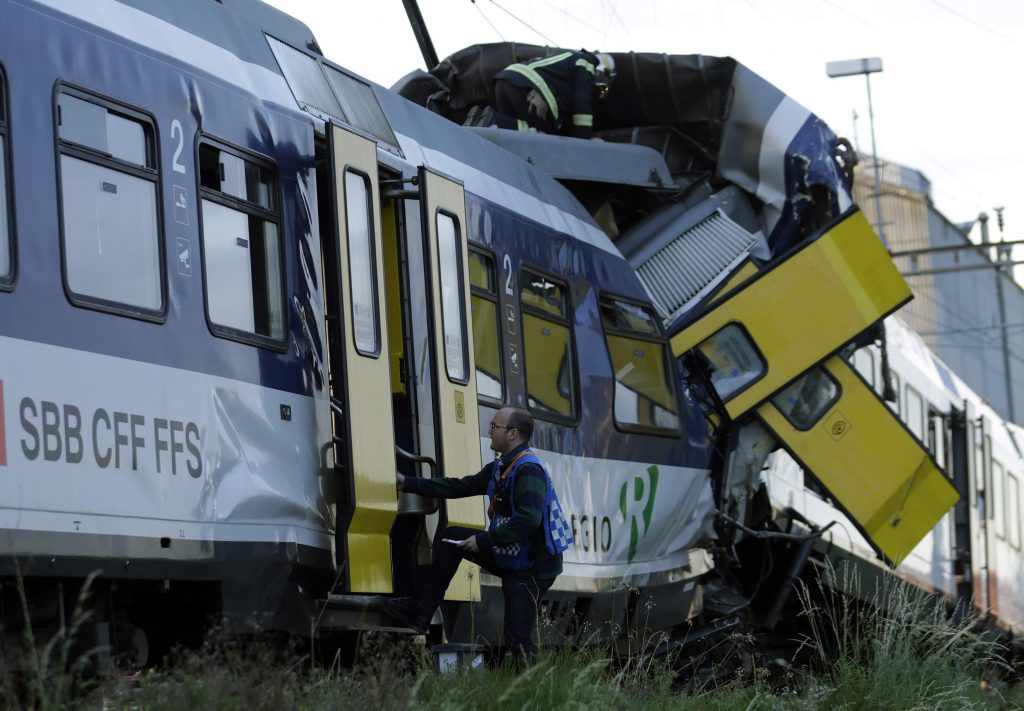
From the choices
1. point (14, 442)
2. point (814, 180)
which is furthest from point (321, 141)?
point (814, 180)

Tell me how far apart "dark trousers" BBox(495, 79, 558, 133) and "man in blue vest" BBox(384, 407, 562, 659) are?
4.94 metres

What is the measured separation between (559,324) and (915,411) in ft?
26.3

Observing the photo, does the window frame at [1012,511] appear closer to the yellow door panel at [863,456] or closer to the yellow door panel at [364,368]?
the yellow door panel at [863,456]

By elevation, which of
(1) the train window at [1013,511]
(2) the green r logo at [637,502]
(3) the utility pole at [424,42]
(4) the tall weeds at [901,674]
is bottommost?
(4) the tall weeds at [901,674]

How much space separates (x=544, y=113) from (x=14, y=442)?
7338 mm

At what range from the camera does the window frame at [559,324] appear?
9617mm

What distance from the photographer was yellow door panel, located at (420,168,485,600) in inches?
320

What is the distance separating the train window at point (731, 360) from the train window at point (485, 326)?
301cm

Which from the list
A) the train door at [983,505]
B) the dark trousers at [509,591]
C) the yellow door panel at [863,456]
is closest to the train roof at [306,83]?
the dark trousers at [509,591]

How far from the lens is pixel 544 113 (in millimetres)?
12250

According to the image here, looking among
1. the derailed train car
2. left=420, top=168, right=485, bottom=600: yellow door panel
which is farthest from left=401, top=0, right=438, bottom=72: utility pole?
left=420, top=168, right=485, bottom=600: yellow door panel

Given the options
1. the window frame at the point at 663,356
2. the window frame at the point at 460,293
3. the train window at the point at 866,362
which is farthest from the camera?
the train window at the point at 866,362

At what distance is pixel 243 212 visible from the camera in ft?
23.3

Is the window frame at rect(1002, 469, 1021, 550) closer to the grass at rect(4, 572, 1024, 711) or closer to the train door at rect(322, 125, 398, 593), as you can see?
the grass at rect(4, 572, 1024, 711)
